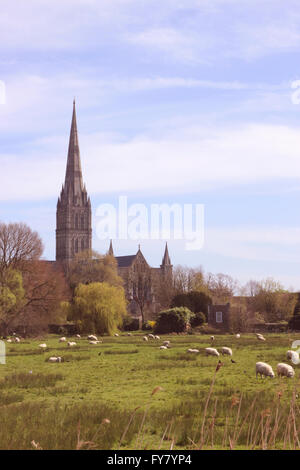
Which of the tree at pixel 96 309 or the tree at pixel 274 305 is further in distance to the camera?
the tree at pixel 274 305

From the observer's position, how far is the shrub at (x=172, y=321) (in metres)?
68.7

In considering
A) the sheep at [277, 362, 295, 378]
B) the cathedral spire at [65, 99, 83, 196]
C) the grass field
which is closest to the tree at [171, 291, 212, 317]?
the grass field

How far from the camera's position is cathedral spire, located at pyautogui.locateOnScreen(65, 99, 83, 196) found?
7242 inches

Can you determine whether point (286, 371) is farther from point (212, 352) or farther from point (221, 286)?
point (221, 286)

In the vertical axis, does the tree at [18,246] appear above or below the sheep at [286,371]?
above

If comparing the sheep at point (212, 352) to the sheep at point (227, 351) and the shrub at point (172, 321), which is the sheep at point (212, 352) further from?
the shrub at point (172, 321)

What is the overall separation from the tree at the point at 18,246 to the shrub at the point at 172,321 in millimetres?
16802

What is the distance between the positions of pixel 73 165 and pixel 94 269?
7894 cm

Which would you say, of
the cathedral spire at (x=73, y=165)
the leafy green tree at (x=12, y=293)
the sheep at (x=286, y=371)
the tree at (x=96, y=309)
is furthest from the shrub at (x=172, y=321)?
the cathedral spire at (x=73, y=165)

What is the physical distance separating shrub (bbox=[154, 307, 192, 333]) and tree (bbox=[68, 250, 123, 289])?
120 feet

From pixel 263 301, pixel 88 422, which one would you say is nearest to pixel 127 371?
pixel 88 422

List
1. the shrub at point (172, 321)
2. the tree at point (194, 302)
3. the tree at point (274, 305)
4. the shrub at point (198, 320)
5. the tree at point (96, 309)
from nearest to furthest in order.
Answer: the tree at point (96, 309)
the shrub at point (172, 321)
the shrub at point (198, 320)
the tree at point (194, 302)
the tree at point (274, 305)

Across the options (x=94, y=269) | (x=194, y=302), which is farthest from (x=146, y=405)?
(x=94, y=269)

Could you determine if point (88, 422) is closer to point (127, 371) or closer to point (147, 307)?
point (127, 371)
